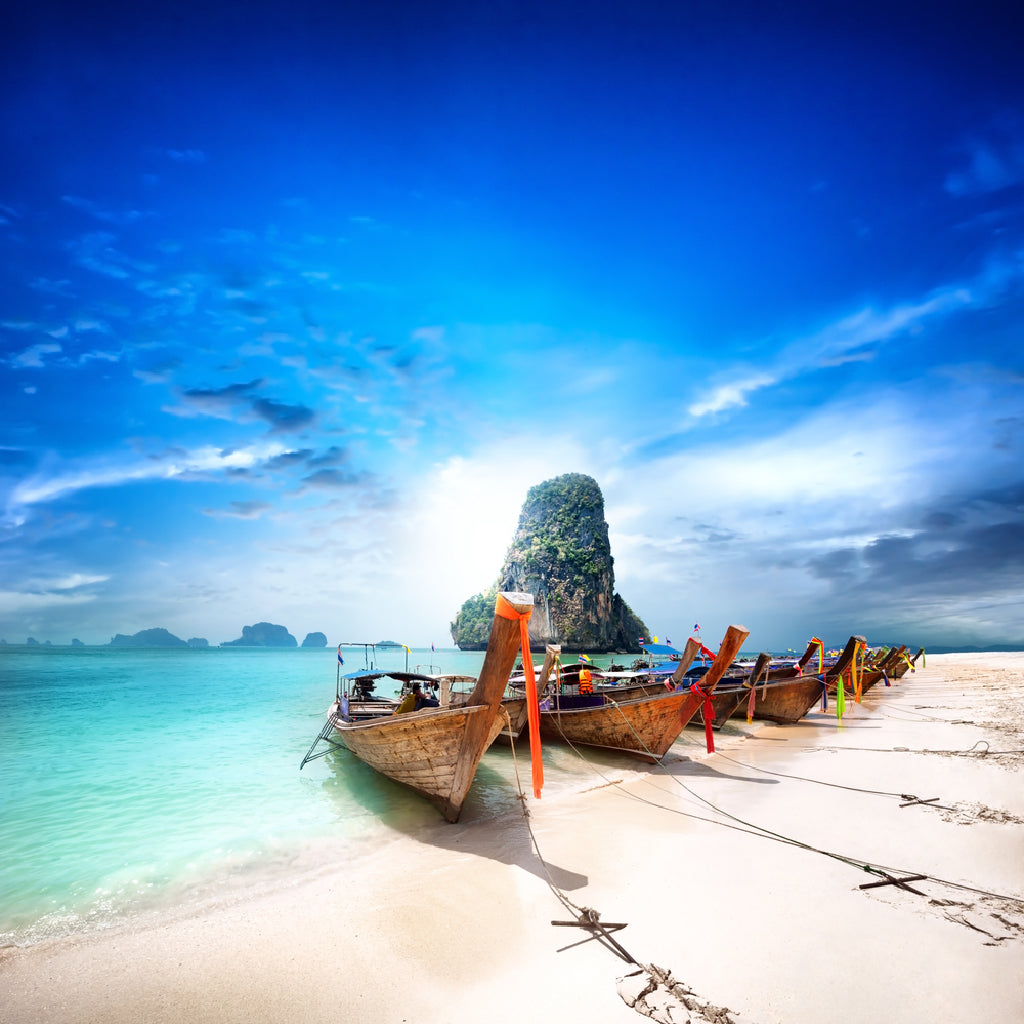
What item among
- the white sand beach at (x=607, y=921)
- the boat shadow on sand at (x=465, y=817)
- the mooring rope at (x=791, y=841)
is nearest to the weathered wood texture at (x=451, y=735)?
the boat shadow on sand at (x=465, y=817)

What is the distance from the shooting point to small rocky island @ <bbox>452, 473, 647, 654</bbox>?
80.4 meters

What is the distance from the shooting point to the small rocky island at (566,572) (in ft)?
264

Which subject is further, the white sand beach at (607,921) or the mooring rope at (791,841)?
the mooring rope at (791,841)

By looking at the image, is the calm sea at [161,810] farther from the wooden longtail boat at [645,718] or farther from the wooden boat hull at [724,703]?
the wooden boat hull at [724,703]

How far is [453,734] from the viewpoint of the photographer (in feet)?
25.0

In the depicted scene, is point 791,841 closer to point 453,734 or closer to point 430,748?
point 453,734

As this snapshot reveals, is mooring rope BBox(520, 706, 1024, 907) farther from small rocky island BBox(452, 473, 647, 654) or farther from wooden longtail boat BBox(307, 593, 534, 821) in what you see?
small rocky island BBox(452, 473, 647, 654)

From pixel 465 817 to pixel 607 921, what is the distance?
4457 mm

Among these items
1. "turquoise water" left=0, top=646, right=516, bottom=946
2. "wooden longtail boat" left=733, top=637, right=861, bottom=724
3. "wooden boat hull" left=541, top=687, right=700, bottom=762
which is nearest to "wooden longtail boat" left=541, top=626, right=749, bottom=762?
"wooden boat hull" left=541, top=687, right=700, bottom=762

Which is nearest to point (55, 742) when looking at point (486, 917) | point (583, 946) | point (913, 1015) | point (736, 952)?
point (486, 917)

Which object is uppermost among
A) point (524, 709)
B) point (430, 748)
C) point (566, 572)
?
point (566, 572)

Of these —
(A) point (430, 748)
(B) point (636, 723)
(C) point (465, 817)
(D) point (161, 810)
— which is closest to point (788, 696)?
(B) point (636, 723)

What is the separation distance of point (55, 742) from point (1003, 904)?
2632 centimetres

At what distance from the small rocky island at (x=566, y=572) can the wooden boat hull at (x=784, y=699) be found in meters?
55.8
